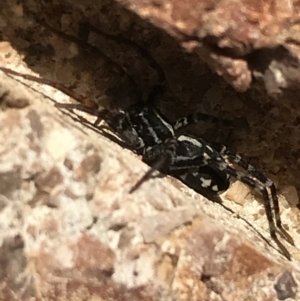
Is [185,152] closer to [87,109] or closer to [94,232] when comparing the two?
[87,109]

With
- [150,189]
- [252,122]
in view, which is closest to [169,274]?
[150,189]

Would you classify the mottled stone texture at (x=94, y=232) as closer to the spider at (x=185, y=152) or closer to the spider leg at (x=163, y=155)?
the spider leg at (x=163, y=155)

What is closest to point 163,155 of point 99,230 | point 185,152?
point 185,152

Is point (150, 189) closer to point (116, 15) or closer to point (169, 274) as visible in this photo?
point (169, 274)

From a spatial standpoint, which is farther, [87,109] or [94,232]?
[87,109]

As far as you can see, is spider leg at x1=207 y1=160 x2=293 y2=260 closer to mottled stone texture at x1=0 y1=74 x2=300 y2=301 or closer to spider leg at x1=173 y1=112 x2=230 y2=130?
spider leg at x1=173 y1=112 x2=230 y2=130

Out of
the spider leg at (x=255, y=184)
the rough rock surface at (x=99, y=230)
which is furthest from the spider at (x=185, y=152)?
the rough rock surface at (x=99, y=230)
